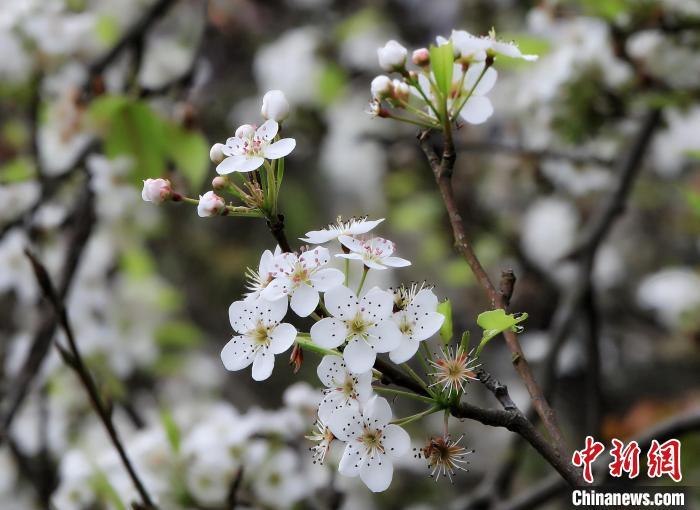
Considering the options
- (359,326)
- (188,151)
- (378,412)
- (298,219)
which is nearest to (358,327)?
(359,326)

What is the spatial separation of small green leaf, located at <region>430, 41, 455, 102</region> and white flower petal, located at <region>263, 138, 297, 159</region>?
0.56ft

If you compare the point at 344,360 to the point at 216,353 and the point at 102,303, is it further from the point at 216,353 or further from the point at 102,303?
the point at 216,353

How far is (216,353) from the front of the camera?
12.2ft

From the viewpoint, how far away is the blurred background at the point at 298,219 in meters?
1.73

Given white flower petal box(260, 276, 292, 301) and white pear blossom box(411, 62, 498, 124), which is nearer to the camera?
white flower petal box(260, 276, 292, 301)

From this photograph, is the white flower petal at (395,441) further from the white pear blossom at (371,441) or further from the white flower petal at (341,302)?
the white flower petal at (341,302)

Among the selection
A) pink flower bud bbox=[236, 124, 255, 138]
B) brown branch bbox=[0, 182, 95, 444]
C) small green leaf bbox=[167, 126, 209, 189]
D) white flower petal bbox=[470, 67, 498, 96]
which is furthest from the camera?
small green leaf bbox=[167, 126, 209, 189]

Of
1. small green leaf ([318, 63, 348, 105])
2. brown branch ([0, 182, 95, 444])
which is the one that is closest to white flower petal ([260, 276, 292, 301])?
brown branch ([0, 182, 95, 444])

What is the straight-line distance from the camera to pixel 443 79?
2.79 feet

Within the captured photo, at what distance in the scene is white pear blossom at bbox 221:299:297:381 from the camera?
77cm

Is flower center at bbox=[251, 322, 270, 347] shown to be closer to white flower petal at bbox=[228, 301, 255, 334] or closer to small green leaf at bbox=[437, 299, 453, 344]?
white flower petal at bbox=[228, 301, 255, 334]

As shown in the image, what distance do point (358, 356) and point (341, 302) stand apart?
6 cm

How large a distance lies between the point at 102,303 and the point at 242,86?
73.4 inches

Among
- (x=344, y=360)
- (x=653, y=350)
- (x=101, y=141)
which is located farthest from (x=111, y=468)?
(x=653, y=350)
